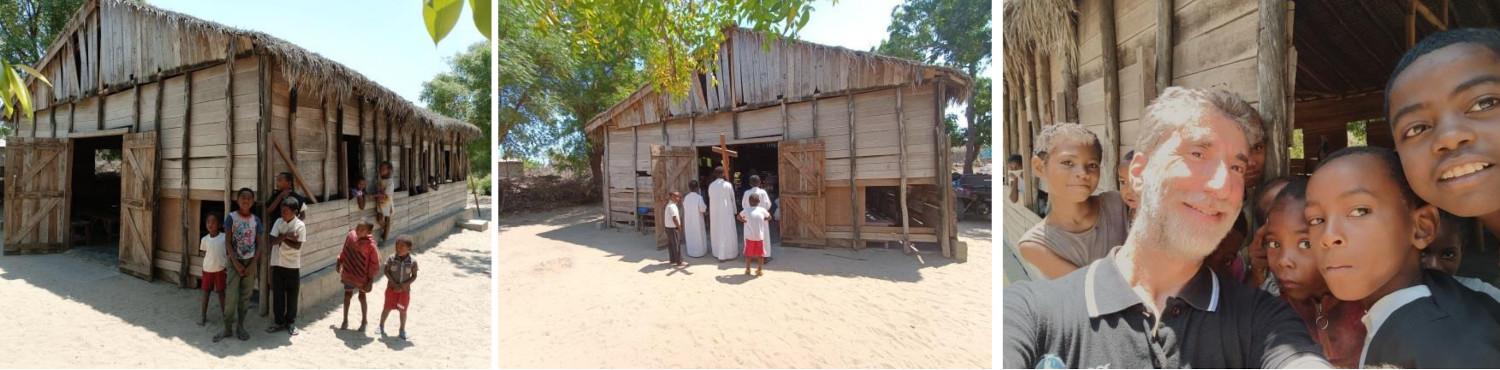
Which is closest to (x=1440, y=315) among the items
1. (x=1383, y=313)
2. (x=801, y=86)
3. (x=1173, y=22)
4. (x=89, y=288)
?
(x=1383, y=313)

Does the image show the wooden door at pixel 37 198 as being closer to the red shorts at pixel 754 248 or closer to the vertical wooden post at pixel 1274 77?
the red shorts at pixel 754 248

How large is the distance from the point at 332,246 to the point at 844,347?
4480 mm

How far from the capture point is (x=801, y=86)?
5.38m

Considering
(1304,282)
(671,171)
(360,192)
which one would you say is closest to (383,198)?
(360,192)

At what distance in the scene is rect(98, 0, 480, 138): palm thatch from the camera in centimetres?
359

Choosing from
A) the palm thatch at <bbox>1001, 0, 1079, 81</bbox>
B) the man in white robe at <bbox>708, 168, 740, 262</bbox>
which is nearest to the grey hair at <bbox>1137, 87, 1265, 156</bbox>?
the palm thatch at <bbox>1001, 0, 1079, 81</bbox>

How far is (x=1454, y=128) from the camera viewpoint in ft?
5.37

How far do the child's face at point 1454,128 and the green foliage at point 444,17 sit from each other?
2.94m

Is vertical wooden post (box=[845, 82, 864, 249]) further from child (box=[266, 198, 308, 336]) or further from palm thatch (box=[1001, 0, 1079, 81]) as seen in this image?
child (box=[266, 198, 308, 336])

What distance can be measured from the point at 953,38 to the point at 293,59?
607cm

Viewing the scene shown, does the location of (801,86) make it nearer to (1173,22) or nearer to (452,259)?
(1173,22)

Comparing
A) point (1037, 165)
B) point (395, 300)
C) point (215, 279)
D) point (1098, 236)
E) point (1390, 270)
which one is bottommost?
point (395, 300)

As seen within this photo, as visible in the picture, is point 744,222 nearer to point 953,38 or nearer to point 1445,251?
point 953,38

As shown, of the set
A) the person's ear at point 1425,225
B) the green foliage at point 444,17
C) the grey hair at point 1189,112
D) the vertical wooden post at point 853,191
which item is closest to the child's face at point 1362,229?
the person's ear at point 1425,225
